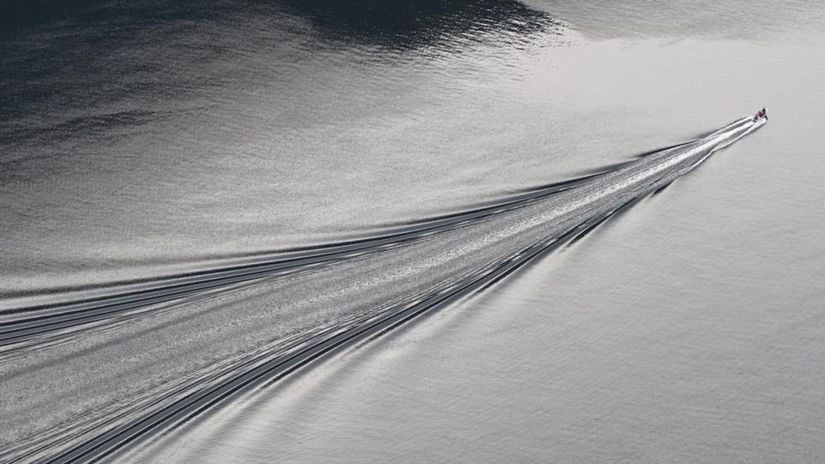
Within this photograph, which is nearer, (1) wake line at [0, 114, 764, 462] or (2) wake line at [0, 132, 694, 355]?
(1) wake line at [0, 114, 764, 462]

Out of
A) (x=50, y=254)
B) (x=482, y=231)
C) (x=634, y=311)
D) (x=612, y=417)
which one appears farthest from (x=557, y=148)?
(x=50, y=254)

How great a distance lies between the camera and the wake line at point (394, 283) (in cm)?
300

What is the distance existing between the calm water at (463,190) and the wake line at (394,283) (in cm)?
7

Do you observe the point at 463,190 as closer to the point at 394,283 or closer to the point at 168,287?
the point at 394,283

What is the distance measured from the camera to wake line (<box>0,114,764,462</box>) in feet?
9.84

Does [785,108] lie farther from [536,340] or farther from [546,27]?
[536,340]

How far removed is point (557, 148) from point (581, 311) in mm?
972

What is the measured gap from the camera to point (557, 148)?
4348 mm

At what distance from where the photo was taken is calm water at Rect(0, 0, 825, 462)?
3.21 metres

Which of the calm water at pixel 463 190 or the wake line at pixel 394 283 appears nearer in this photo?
the wake line at pixel 394 283

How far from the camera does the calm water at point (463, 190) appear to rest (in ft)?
10.5

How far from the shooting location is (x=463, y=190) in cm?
403

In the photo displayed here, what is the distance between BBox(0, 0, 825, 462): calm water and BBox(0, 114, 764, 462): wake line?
7 cm

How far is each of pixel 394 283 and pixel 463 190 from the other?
613mm
